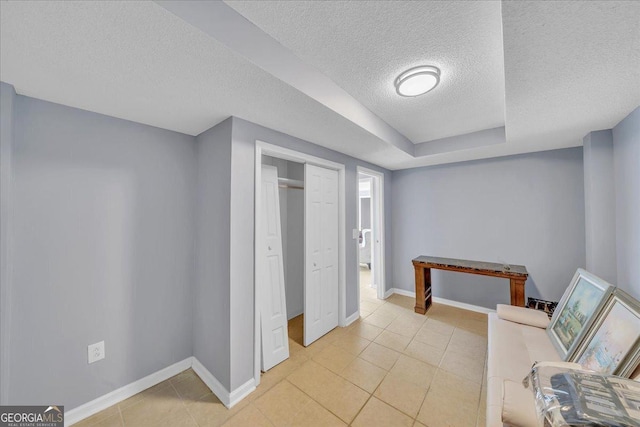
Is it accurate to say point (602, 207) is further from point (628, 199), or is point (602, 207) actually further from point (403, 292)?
point (403, 292)

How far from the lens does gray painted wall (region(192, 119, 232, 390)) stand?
1793 millimetres

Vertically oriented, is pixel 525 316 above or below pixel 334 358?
above

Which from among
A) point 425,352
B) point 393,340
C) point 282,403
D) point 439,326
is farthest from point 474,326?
point 282,403

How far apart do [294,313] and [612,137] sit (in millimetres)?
3823

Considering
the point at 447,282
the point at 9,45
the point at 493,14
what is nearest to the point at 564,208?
the point at 447,282

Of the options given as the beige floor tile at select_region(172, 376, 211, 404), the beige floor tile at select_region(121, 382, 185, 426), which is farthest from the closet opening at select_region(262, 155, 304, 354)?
the beige floor tile at select_region(121, 382, 185, 426)

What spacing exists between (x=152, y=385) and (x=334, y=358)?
1605 mm

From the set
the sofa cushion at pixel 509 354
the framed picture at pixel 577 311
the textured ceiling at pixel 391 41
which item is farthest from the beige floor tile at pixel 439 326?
the textured ceiling at pixel 391 41

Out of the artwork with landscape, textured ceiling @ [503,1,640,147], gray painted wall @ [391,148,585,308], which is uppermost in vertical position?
textured ceiling @ [503,1,640,147]

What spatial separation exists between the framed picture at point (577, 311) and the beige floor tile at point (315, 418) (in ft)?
5.28

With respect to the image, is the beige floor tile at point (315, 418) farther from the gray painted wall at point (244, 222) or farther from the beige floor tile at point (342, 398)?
the gray painted wall at point (244, 222)

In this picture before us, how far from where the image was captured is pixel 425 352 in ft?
7.62

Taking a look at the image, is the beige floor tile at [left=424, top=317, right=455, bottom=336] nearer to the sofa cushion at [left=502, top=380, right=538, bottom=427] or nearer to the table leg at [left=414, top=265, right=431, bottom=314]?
the table leg at [left=414, top=265, right=431, bottom=314]

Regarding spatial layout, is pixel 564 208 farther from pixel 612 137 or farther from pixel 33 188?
pixel 33 188
